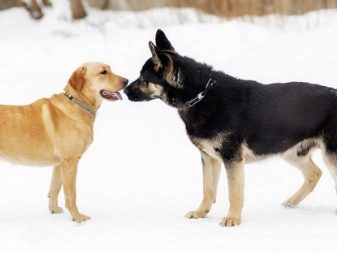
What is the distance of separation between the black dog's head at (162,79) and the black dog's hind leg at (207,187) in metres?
0.65

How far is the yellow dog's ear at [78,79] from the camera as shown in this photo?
18.3 ft

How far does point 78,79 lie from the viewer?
5.59 meters

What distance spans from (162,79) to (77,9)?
298 inches

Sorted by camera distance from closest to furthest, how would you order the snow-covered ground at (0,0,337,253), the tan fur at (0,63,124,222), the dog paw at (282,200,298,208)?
the snow-covered ground at (0,0,337,253) → the tan fur at (0,63,124,222) → the dog paw at (282,200,298,208)

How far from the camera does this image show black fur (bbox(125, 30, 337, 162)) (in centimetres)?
537

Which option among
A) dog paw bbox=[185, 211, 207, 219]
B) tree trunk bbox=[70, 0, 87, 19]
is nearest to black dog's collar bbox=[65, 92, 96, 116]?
dog paw bbox=[185, 211, 207, 219]

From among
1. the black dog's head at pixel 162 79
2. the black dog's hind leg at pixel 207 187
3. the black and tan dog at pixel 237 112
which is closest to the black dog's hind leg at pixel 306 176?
the black and tan dog at pixel 237 112

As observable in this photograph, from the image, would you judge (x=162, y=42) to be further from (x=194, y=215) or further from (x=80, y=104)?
(x=194, y=215)

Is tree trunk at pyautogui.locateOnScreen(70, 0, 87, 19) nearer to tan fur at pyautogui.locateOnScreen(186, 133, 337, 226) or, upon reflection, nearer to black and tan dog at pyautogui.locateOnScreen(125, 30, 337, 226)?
black and tan dog at pyautogui.locateOnScreen(125, 30, 337, 226)

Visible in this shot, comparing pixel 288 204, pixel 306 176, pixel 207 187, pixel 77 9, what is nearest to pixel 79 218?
pixel 207 187

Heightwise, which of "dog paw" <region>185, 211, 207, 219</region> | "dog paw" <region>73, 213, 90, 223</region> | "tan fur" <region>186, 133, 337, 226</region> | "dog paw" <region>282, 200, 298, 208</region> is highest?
"tan fur" <region>186, 133, 337, 226</region>

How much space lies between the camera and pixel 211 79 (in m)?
5.48

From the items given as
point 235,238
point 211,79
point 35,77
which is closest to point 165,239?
point 235,238

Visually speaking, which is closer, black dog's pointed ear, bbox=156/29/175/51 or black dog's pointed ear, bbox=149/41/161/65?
black dog's pointed ear, bbox=149/41/161/65
